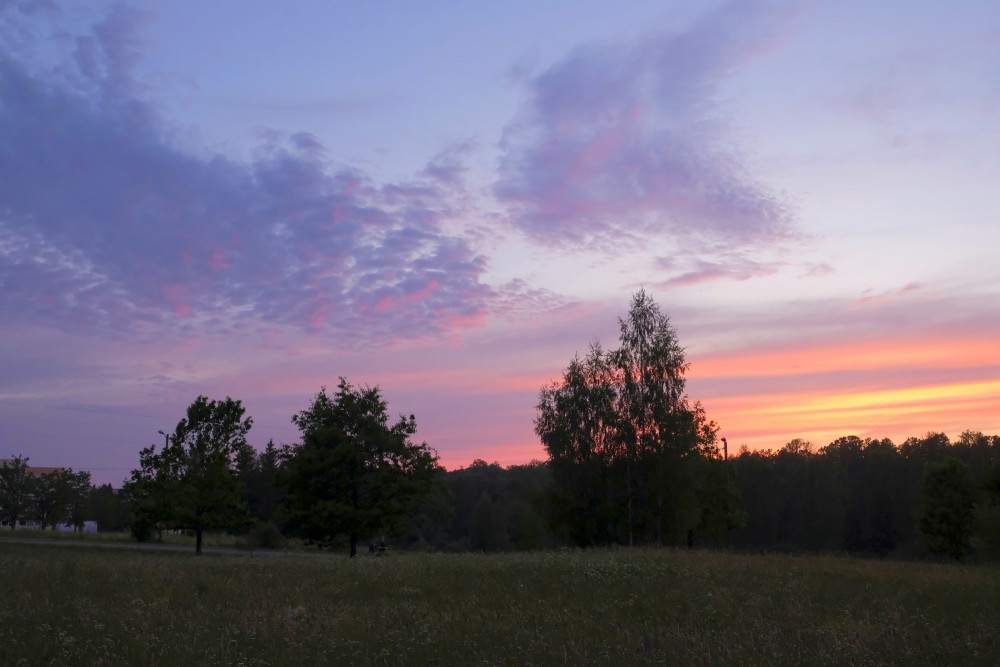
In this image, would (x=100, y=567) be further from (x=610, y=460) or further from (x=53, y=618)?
(x=610, y=460)

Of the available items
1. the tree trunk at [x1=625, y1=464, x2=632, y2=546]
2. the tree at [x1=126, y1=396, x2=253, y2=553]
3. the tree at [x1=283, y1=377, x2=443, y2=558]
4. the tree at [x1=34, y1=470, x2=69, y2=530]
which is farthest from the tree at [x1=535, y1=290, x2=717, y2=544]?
the tree at [x1=34, y1=470, x2=69, y2=530]

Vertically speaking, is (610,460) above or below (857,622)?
above

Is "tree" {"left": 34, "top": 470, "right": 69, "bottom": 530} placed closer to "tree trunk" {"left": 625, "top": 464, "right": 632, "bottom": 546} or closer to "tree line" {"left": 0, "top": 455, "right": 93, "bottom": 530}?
"tree line" {"left": 0, "top": 455, "right": 93, "bottom": 530}

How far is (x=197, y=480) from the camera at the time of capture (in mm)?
43719

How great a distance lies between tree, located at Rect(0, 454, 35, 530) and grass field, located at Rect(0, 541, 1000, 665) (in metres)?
72.8

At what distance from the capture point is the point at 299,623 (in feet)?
41.2

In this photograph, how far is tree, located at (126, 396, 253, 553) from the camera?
143 ft

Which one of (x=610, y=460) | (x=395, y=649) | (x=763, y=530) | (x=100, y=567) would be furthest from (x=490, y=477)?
(x=395, y=649)

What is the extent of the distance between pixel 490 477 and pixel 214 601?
11512cm

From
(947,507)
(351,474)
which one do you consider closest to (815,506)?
(947,507)

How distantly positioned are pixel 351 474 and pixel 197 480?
9692 mm

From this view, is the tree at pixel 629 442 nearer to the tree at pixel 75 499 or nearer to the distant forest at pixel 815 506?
the distant forest at pixel 815 506

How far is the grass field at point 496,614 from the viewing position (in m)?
10.4

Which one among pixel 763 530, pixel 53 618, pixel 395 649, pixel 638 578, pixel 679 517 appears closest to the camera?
pixel 395 649
